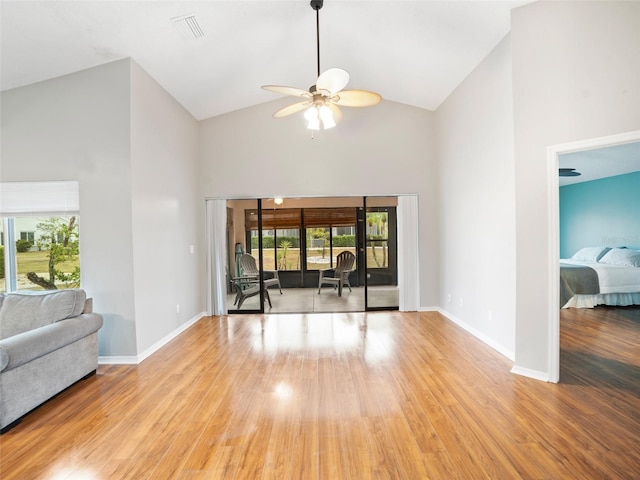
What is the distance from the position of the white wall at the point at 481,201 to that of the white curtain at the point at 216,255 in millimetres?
3651

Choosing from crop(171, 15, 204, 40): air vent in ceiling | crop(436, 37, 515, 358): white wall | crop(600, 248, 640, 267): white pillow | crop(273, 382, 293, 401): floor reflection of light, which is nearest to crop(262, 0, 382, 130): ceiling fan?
crop(171, 15, 204, 40): air vent in ceiling

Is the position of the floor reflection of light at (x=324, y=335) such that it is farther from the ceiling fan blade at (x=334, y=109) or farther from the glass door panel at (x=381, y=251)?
the ceiling fan blade at (x=334, y=109)

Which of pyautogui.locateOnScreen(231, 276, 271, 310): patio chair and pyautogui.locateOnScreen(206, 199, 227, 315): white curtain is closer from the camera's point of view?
pyautogui.locateOnScreen(206, 199, 227, 315): white curtain

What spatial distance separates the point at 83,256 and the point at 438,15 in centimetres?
435

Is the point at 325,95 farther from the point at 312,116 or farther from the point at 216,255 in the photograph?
the point at 216,255

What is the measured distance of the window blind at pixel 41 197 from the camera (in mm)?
3551

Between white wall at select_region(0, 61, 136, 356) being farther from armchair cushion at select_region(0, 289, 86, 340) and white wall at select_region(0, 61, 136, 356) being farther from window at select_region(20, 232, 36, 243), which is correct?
window at select_region(20, 232, 36, 243)

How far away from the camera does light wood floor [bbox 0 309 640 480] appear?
1933 mm

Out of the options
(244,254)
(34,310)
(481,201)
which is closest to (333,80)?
(481,201)

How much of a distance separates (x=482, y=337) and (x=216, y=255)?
Answer: 4.18 metres

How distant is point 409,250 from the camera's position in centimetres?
566

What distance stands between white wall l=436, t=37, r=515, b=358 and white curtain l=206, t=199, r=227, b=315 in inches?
144

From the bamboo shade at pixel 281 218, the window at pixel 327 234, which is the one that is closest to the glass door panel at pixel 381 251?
the window at pixel 327 234

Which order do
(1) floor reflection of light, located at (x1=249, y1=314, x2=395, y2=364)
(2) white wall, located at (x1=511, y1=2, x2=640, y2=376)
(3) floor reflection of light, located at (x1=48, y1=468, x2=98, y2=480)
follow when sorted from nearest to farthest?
(3) floor reflection of light, located at (x1=48, y1=468, x2=98, y2=480) → (2) white wall, located at (x1=511, y1=2, x2=640, y2=376) → (1) floor reflection of light, located at (x1=249, y1=314, x2=395, y2=364)
